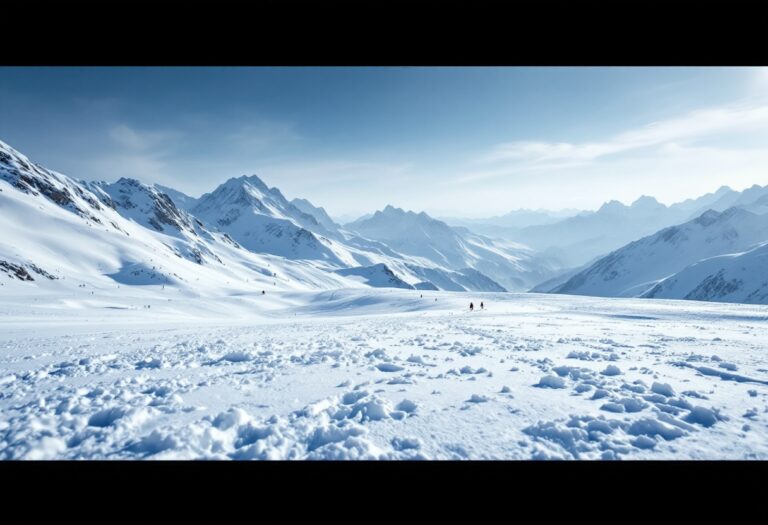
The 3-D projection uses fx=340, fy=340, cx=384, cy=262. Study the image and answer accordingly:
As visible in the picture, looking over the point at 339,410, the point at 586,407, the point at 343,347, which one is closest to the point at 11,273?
the point at 343,347

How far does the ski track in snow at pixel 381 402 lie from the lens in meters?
4.94

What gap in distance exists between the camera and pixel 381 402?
6406 mm

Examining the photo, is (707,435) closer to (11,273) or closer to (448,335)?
(448,335)

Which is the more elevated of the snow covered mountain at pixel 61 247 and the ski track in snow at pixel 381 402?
the snow covered mountain at pixel 61 247

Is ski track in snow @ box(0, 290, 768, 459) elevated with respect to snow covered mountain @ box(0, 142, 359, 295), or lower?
lower

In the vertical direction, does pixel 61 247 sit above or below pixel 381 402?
above

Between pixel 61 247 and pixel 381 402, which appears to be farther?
pixel 61 247

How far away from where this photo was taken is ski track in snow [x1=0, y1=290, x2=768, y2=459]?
494cm
